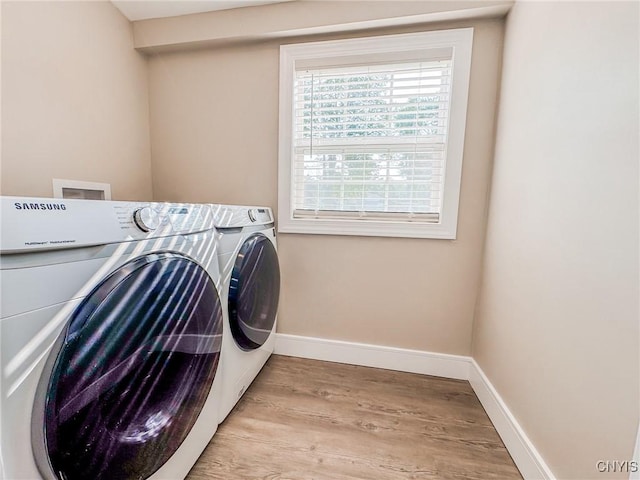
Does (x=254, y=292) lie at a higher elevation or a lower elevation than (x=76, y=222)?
lower

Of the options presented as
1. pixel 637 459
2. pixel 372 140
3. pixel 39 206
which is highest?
pixel 372 140

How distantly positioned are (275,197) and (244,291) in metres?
0.74

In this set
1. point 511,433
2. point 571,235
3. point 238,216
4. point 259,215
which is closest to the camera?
point 571,235

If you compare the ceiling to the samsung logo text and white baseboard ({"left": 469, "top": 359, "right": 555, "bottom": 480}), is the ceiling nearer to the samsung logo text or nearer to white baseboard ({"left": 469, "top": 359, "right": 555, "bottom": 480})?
the samsung logo text

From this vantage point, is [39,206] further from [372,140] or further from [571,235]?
[372,140]

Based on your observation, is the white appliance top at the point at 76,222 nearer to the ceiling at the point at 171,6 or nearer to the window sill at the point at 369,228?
the window sill at the point at 369,228

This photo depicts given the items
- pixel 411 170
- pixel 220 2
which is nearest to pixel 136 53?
pixel 220 2

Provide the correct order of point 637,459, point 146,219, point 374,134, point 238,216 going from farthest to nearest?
1. point 374,134
2. point 238,216
3. point 146,219
4. point 637,459

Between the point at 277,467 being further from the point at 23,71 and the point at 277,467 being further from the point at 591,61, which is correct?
the point at 23,71

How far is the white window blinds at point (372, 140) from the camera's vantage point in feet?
5.03

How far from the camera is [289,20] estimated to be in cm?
152

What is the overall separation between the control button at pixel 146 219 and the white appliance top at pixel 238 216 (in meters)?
0.30

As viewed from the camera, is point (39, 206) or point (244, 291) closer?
point (39, 206)

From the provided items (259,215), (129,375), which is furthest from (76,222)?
(259,215)
